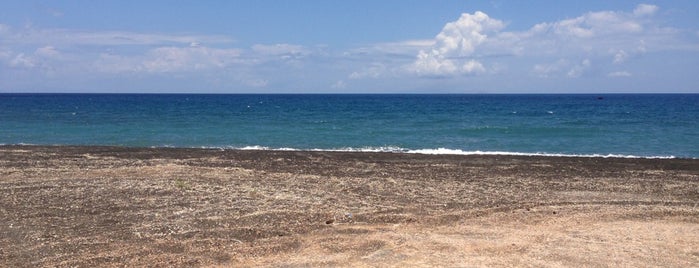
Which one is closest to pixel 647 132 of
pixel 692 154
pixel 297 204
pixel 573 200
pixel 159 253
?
pixel 692 154

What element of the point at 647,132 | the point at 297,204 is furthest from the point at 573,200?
the point at 647,132

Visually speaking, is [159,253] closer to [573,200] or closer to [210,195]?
[210,195]

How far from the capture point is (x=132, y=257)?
8.54m

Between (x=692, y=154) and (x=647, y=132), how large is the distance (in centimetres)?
1295

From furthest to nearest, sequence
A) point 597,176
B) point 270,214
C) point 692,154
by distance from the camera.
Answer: point 692,154, point 597,176, point 270,214

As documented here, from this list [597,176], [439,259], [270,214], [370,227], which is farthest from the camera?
[597,176]

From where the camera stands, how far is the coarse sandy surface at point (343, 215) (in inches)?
340

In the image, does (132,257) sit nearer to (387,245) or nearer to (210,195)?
(387,245)

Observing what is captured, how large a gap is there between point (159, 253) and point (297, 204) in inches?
153

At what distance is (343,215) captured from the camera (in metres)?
11.3

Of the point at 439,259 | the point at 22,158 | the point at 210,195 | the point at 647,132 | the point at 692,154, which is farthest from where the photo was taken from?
the point at 647,132

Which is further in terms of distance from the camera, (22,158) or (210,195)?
(22,158)

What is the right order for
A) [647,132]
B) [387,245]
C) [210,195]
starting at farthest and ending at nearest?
[647,132], [210,195], [387,245]

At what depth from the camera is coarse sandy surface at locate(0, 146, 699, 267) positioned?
28.3 ft
